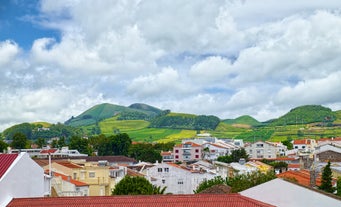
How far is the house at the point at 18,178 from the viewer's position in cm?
2728

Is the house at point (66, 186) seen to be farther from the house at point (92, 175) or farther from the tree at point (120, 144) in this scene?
the tree at point (120, 144)

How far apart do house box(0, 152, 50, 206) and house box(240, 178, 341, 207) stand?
11.6 meters

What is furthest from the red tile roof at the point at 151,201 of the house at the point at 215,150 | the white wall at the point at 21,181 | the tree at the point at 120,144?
the house at the point at 215,150

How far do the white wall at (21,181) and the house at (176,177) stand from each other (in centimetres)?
4324

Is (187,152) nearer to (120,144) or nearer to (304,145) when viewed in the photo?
(120,144)

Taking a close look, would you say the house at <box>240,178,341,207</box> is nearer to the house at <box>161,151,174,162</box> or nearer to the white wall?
the white wall

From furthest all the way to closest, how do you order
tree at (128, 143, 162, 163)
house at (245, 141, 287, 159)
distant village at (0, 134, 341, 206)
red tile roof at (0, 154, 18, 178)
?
house at (245, 141, 287, 159)
tree at (128, 143, 162, 163)
red tile roof at (0, 154, 18, 178)
distant village at (0, 134, 341, 206)

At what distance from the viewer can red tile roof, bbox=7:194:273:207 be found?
25.8 meters

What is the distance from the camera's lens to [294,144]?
161 m

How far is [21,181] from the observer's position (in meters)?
28.9

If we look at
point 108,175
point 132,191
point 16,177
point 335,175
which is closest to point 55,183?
point 132,191

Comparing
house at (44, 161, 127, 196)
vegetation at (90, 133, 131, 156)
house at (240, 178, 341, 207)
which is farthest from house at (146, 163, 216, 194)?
vegetation at (90, 133, 131, 156)

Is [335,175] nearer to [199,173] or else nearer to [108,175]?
[199,173]

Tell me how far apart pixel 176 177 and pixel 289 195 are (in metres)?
45.6
